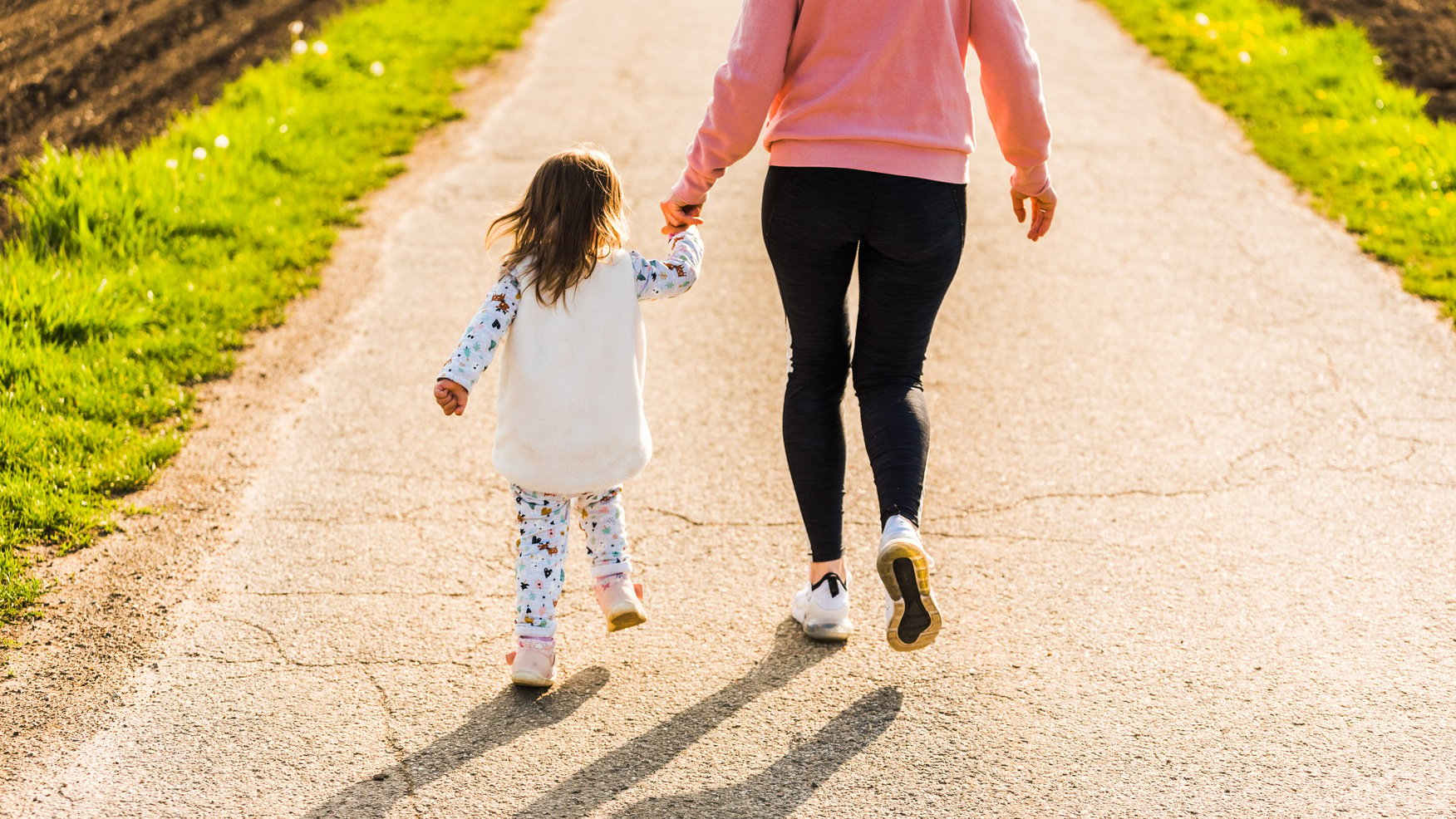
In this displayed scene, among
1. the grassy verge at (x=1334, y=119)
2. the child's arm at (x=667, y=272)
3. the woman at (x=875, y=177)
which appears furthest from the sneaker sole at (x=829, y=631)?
the grassy verge at (x=1334, y=119)

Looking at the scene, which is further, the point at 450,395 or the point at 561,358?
the point at 561,358

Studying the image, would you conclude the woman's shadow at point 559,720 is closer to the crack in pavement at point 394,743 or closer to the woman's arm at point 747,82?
the crack in pavement at point 394,743

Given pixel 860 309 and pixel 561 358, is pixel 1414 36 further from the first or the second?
pixel 561 358

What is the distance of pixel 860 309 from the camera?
134 inches

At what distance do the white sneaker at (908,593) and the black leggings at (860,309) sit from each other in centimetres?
17

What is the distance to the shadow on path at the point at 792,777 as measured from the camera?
2.89 meters

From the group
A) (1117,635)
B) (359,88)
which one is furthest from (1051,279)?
(359,88)

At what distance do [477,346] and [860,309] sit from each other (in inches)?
39.3

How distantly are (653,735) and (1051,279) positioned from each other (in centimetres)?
386

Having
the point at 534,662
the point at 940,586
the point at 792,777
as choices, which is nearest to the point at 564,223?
the point at 534,662

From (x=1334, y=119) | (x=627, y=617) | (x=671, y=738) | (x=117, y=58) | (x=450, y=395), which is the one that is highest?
(x=1334, y=119)

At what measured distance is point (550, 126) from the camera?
27.6 ft

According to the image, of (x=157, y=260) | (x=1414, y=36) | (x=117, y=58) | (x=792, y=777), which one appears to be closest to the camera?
(x=792, y=777)

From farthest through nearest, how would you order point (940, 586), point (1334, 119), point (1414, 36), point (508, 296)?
point (1414, 36) → point (1334, 119) → point (940, 586) → point (508, 296)
